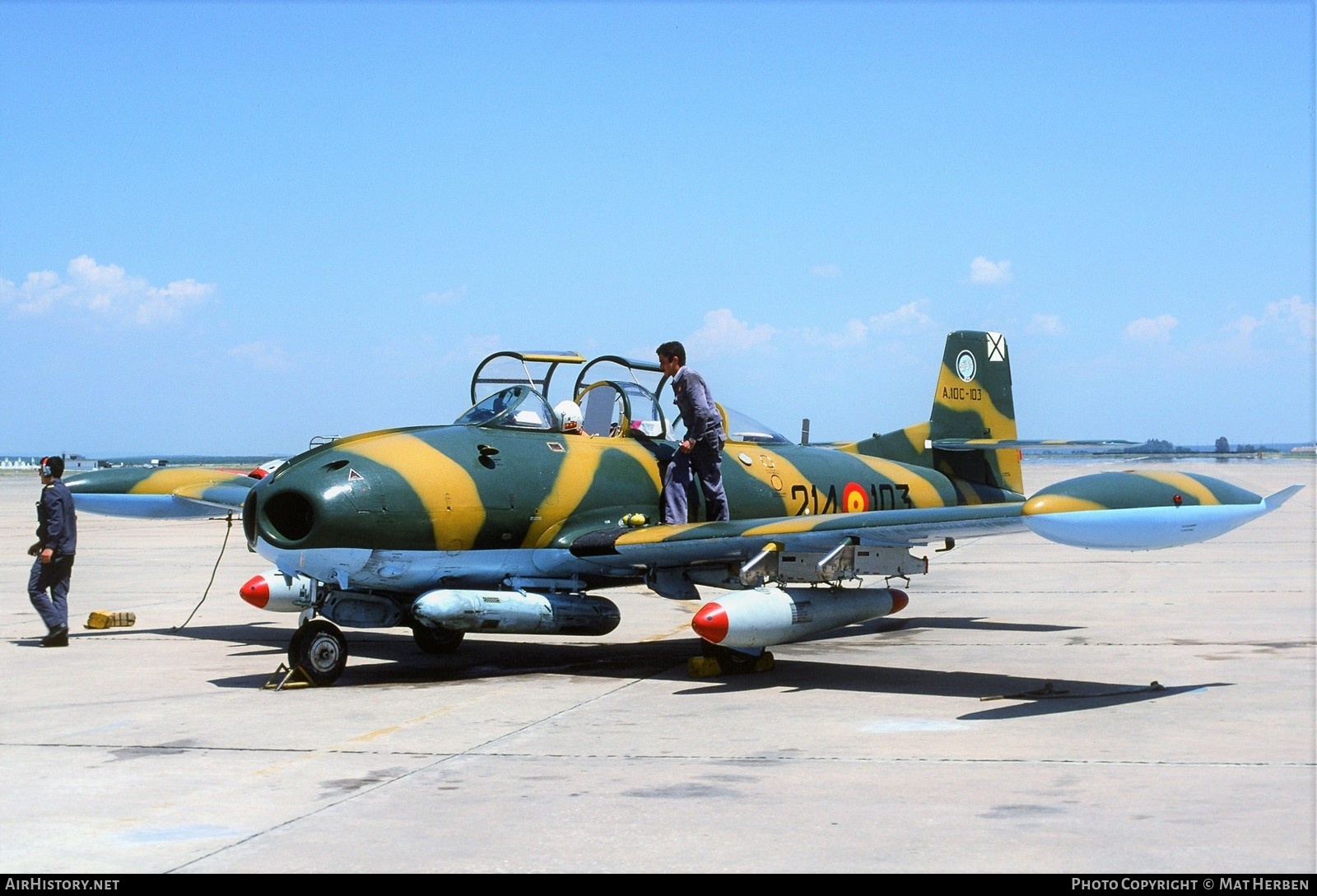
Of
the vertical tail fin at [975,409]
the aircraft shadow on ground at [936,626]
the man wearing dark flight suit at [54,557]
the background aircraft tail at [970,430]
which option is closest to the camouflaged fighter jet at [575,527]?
the aircraft shadow on ground at [936,626]

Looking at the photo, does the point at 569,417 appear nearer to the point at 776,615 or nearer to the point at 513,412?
the point at 513,412

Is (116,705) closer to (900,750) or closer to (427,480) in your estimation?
(427,480)

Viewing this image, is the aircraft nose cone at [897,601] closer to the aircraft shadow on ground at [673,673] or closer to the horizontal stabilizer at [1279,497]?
the aircraft shadow on ground at [673,673]

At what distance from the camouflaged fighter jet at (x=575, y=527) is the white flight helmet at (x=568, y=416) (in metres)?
0.13

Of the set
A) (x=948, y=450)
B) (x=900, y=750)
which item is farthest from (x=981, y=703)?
(x=948, y=450)

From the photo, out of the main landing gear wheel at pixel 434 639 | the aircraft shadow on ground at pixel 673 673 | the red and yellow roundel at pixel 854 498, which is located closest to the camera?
the aircraft shadow on ground at pixel 673 673

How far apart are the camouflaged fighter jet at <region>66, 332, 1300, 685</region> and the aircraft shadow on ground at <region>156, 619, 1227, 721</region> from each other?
402 mm

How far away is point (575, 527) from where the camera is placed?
1153 cm

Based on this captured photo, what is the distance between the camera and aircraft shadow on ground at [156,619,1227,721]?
9602mm

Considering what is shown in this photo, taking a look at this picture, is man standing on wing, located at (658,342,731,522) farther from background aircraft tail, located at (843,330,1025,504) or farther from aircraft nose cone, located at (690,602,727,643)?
background aircraft tail, located at (843,330,1025,504)

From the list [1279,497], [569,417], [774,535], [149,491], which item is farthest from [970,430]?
[149,491]

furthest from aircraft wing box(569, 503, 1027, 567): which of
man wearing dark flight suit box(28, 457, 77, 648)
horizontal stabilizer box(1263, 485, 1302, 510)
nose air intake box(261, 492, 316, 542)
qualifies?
man wearing dark flight suit box(28, 457, 77, 648)

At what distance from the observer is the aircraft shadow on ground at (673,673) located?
9602 millimetres

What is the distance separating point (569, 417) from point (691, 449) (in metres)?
1.20
